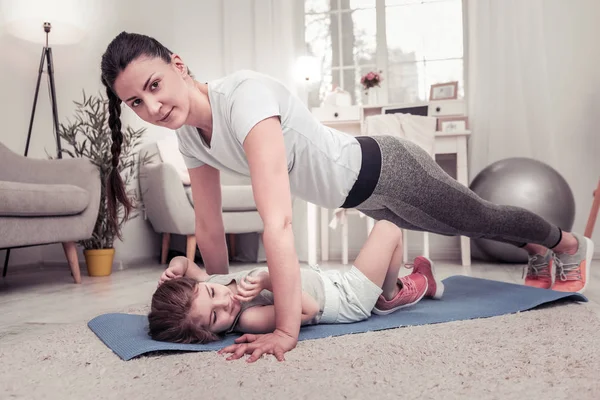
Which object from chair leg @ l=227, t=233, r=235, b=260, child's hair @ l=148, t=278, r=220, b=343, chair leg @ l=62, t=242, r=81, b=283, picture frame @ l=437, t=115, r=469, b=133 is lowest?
chair leg @ l=227, t=233, r=235, b=260

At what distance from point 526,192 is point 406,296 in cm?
174

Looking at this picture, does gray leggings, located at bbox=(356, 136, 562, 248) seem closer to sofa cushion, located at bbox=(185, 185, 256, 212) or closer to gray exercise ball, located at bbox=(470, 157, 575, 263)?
gray exercise ball, located at bbox=(470, 157, 575, 263)

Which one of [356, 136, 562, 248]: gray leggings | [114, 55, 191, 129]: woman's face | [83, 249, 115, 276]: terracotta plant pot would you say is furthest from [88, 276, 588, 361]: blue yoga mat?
[83, 249, 115, 276]: terracotta plant pot

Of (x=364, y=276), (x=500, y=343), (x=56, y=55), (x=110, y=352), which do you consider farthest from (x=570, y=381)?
(x=56, y=55)

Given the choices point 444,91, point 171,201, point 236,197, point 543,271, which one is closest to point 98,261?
point 171,201

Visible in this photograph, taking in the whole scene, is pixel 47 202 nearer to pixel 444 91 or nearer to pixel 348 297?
pixel 348 297

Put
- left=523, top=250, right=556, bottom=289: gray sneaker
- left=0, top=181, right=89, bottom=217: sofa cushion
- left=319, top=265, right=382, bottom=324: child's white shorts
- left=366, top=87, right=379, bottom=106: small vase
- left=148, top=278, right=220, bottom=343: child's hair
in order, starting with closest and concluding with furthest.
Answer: left=148, top=278, right=220, bottom=343: child's hair, left=319, top=265, right=382, bottom=324: child's white shorts, left=523, top=250, right=556, bottom=289: gray sneaker, left=0, top=181, right=89, bottom=217: sofa cushion, left=366, top=87, right=379, bottom=106: small vase

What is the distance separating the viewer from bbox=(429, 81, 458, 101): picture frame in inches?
154

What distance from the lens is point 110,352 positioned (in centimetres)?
130

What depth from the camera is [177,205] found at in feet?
11.1

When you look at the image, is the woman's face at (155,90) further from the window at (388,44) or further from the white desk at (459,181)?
the window at (388,44)

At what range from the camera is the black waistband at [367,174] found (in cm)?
155

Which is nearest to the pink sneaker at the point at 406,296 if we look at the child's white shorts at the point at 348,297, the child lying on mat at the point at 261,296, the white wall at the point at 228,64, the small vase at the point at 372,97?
the child lying on mat at the point at 261,296

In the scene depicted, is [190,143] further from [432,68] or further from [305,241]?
[432,68]
